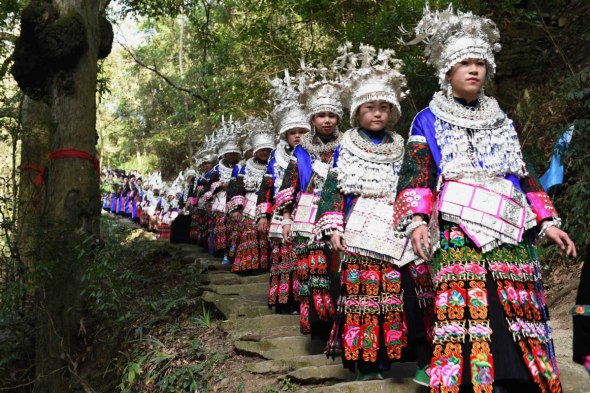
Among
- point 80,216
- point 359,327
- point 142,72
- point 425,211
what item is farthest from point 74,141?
point 142,72

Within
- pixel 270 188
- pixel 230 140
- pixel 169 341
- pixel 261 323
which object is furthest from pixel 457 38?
pixel 230 140

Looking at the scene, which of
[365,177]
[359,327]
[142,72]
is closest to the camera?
[359,327]

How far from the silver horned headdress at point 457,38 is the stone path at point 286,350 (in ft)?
7.47

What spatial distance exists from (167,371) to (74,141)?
2.98 m

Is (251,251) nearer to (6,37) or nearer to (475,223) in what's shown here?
(6,37)

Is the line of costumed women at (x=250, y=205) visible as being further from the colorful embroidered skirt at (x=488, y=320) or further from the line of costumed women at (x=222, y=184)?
the colorful embroidered skirt at (x=488, y=320)

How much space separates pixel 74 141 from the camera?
7633 mm

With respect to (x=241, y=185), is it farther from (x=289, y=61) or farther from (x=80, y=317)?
(x=289, y=61)

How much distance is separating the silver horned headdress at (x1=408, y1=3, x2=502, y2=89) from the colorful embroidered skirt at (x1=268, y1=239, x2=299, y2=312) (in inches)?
135

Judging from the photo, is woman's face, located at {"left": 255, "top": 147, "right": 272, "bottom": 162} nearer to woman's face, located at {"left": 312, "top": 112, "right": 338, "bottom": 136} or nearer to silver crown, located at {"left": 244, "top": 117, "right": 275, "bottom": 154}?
silver crown, located at {"left": 244, "top": 117, "right": 275, "bottom": 154}

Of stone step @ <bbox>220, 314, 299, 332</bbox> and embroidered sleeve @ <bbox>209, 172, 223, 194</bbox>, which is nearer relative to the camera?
stone step @ <bbox>220, 314, 299, 332</bbox>

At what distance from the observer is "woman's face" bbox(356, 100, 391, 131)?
5.27 m

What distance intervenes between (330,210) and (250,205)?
4719mm

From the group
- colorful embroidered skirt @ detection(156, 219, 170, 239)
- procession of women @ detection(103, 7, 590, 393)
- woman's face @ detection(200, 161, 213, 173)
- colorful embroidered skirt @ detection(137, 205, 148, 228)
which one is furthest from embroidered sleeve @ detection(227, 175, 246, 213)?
colorful embroidered skirt @ detection(137, 205, 148, 228)
